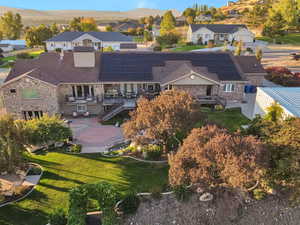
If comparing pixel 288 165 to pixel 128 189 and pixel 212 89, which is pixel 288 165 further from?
pixel 212 89

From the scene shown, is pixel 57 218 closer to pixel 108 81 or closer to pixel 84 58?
pixel 108 81

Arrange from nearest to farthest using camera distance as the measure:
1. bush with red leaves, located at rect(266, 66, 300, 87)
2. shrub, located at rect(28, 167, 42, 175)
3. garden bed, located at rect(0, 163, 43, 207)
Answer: garden bed, located at rect(0, 163, 43, 207), shrub, located at rect(28, 167, 42, 175), bush with red leaves, located at rect(266, 66, 300, 87)

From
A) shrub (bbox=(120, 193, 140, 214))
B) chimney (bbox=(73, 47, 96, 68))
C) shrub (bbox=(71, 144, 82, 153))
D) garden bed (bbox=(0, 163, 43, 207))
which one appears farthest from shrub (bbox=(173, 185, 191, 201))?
chimney (bbox=(73, 47, 96, 68))

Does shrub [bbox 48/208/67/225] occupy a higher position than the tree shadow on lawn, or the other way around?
shrub [bbox 48/208/67/225]

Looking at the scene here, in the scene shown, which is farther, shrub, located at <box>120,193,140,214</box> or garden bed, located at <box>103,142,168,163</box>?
garden bed, located at <box>103,142,168,163</box>

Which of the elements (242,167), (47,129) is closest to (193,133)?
(242,167)

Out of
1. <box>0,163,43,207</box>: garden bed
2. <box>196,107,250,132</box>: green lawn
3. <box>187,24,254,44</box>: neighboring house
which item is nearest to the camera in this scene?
<box>0,163,43,207</box>: garden bed

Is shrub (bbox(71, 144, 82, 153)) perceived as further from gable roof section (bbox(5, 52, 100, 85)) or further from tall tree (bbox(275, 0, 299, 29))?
tall tree (bbox(275, 0, 299, 29))
